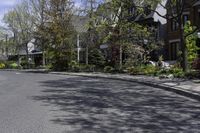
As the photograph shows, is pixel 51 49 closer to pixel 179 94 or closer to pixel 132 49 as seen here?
pixel 132 49

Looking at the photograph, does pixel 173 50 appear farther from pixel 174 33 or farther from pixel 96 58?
pixel 96 58

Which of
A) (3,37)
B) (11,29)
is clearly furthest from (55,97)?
(3,37)

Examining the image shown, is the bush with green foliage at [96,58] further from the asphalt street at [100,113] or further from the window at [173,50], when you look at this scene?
the asphalt street at [100,113]

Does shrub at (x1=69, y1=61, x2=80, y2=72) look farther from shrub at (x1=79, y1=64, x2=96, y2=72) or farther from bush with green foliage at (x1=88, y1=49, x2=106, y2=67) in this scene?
bush with green foliage at (x1=88, y1=49, x2=106, y2=67)

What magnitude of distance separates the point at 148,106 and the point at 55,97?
447cm

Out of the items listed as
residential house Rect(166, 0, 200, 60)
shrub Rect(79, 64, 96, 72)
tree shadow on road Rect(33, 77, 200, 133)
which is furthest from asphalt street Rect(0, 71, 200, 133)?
residential house Rect(166, 0, 200, 60)

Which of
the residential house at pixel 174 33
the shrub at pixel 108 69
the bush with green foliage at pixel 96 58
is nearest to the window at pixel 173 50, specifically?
the residential house at pixel 174 33

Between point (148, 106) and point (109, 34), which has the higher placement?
point (109, 34)

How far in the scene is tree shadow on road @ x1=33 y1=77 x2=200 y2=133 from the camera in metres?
10.4

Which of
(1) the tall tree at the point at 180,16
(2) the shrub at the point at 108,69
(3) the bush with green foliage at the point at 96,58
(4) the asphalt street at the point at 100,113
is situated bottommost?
(4) the asphalt street at the point at 100,113

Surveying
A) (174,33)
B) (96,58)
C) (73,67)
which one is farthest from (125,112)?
(174,33)

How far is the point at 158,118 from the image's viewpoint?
11.6 m

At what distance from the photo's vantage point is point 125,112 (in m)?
12.9

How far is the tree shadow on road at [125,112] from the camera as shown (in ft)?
34.0
